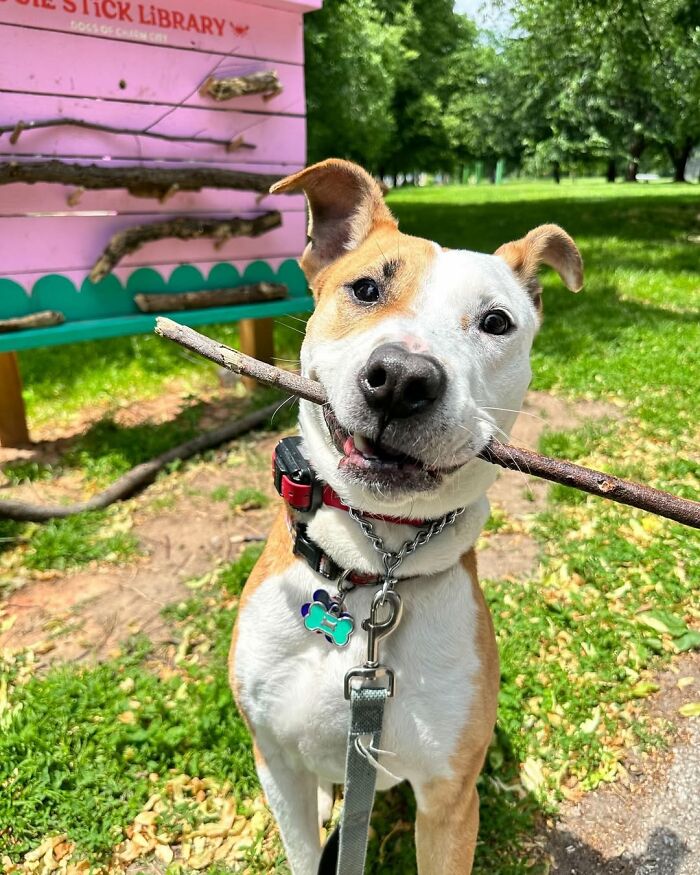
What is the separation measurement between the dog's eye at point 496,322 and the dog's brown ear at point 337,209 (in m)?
0.67

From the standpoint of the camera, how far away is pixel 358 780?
73.2 inches

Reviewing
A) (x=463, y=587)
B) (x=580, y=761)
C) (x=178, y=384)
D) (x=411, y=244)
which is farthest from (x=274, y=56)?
(x=580, y=761)

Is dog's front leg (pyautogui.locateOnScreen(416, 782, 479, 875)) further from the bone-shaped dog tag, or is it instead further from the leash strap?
the bone-shaped dog tag

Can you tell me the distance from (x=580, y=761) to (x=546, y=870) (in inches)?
20.0

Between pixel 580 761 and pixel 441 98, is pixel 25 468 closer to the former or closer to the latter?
pixel 580 761

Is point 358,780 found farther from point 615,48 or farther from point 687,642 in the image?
point 615,48

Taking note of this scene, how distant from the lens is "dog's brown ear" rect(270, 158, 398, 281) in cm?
248

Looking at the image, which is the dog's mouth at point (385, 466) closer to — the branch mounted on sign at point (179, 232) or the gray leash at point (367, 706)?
the gray leash at point (367, 706)

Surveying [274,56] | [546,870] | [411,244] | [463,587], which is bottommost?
[546,870]

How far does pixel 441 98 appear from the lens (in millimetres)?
37406

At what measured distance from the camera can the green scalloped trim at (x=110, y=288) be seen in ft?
16.0

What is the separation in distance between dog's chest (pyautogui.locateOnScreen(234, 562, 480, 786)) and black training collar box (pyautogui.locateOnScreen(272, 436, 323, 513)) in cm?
21

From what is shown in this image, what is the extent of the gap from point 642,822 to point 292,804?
1438 millimetres

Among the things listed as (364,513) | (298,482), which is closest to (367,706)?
(364,513)
